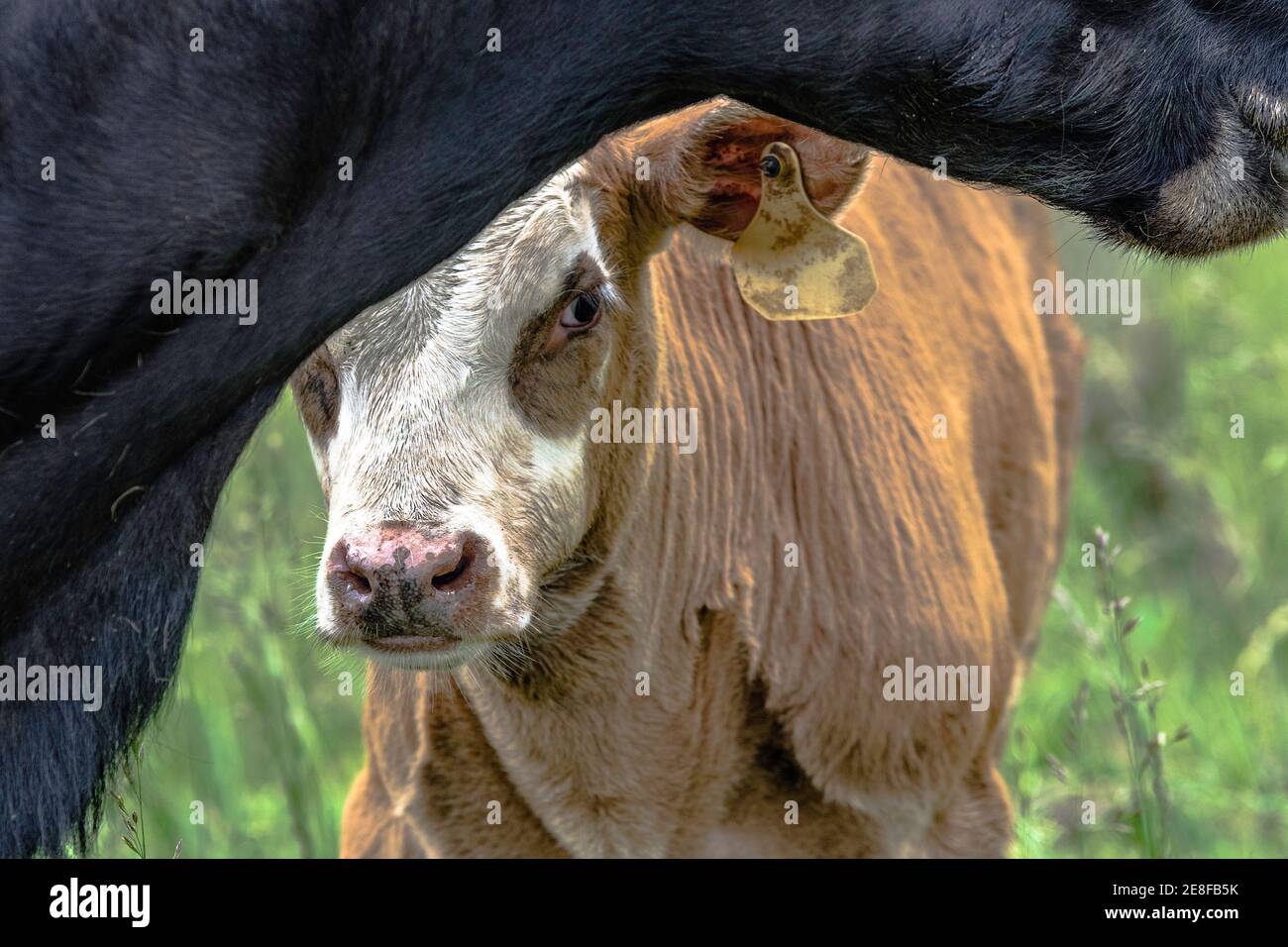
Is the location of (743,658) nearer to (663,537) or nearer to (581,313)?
(663,537)

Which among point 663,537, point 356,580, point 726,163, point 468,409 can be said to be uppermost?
point 726,163

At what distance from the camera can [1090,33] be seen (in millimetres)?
2088

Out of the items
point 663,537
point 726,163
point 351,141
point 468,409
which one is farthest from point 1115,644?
point 351,141

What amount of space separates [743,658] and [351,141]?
1739mm

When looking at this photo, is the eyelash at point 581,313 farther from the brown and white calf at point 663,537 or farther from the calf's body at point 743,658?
the calf's body at point 743,658

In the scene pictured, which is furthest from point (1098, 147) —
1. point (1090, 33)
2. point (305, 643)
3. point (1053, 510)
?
point (305, 643)

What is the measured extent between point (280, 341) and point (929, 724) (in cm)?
192

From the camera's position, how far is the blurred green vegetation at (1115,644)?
4.13 metres

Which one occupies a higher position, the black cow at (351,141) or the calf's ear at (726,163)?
the calf's ear at (726,163)

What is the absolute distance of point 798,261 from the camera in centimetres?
317

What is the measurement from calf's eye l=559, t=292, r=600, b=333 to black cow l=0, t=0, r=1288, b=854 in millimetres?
977

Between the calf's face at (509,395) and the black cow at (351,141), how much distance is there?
618 mm

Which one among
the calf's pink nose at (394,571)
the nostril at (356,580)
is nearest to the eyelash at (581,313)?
the calf's pink nose at (394,571)

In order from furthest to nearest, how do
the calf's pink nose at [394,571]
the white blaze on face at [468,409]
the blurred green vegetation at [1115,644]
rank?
the blurred green vegetation at [1115,644] → the white blaze on face at [468,409] → the calf's pink nose at [394,571]
